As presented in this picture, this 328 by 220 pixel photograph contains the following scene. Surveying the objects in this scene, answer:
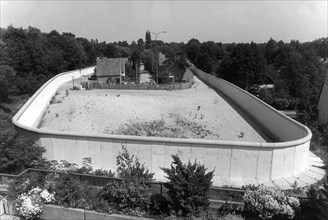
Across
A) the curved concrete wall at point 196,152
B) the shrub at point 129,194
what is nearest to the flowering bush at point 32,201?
the shrub at point 129,194

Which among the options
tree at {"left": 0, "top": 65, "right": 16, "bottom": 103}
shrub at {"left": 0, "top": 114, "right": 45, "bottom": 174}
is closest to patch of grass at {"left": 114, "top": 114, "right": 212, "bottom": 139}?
shrub at {"left": 0, "top": 114, "right": 45, "bottom": 174}

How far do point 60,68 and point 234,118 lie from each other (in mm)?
38129

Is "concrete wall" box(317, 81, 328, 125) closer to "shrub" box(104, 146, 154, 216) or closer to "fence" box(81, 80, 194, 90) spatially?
"fence" box(81, 80, 194, 90)

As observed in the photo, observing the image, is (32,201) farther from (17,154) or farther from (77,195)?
(17,154)

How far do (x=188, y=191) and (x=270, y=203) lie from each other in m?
1.99

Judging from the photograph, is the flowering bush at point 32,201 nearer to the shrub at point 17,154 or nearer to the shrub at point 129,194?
the shrub at point 129,194

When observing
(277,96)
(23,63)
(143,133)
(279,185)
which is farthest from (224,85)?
(23,63)

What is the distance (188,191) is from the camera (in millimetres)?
6684

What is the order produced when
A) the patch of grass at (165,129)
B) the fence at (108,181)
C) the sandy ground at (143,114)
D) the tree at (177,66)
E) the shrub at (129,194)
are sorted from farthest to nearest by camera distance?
the tree at (177,66) → the sandy ground at (143,114) → the patch of grass at (165,129) → the fence at (108,181) → the shrub at (129,194)

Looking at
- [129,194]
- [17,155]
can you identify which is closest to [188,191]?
[129,194]

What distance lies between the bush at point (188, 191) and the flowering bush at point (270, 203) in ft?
3.68

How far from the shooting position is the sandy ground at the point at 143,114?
1720 cm

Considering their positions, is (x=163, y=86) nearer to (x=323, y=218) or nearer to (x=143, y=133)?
(x=143, y=133)

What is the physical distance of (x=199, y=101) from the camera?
82.4 ft
